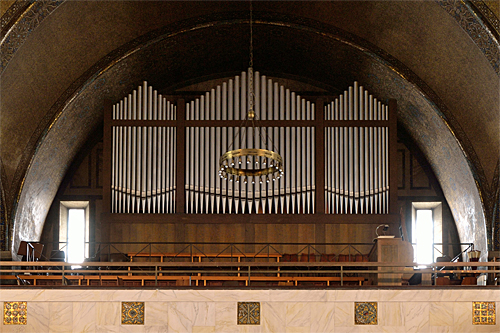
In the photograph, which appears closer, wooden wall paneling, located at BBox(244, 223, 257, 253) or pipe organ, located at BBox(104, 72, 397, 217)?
wooden wall paneling, located at BBox(244, 223, 257, 253)

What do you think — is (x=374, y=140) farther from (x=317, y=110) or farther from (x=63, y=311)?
(x=63, y=311)

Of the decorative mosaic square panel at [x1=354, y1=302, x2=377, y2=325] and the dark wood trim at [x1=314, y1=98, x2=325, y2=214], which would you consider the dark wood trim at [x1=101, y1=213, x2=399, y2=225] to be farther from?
the decorative mosaic square panel at [x1=354, y1=302, x2=377, y2=325]

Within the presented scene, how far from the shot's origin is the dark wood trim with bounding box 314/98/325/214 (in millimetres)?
13422

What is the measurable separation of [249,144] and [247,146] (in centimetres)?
6

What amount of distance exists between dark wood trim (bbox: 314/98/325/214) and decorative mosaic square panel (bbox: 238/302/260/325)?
400cm

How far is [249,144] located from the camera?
1381cm

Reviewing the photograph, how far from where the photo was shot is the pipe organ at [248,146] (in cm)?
1348

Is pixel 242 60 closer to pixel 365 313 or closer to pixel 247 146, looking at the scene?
pixel 247 146

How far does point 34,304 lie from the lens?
9.71 meters

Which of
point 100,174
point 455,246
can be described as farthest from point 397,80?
point 100,174

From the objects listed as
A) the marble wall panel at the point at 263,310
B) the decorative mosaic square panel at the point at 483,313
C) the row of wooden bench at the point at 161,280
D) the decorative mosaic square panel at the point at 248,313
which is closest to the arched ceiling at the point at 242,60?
the row of wooden bench at the point at 161,280

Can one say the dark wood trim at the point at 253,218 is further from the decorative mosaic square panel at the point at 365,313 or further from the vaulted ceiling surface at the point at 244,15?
the decorative mosaic square panel at the point at 365,313

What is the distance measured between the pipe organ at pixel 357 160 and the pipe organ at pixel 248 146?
1.27 feet

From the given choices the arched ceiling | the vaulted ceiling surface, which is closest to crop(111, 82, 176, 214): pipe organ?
the arched ceiling
